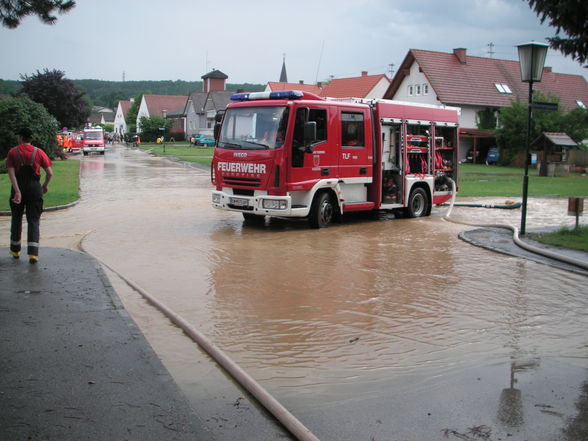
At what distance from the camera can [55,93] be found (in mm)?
56844

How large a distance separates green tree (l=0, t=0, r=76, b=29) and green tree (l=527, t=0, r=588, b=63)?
317 inches

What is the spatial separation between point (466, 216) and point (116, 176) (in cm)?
1879

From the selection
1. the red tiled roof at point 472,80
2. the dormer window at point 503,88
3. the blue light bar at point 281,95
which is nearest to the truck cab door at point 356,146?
the blue light bar at point 281,95

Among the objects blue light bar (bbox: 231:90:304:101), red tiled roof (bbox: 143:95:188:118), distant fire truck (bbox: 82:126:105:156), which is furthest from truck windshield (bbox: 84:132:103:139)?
red tiled roof (bbox: 143:95:188:118)

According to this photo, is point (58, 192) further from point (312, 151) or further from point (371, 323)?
point (371, 323)

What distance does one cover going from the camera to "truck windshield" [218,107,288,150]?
13.3m

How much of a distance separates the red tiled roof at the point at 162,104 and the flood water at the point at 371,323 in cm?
11283

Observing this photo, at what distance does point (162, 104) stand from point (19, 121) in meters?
92.1

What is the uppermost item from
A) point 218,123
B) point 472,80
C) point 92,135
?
point 472,80

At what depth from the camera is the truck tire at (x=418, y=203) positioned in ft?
54.5

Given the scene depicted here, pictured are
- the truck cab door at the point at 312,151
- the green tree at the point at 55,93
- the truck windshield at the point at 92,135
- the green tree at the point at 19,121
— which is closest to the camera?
the truck cab door at the point at 312,151

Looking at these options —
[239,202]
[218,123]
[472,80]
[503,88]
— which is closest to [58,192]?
[218,123]

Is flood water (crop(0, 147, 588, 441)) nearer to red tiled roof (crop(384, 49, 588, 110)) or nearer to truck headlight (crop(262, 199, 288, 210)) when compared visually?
truck headlight (crop(262, 199, 288, 210))

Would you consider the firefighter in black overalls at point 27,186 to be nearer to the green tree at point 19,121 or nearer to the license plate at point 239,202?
the license plate at point 239,202
